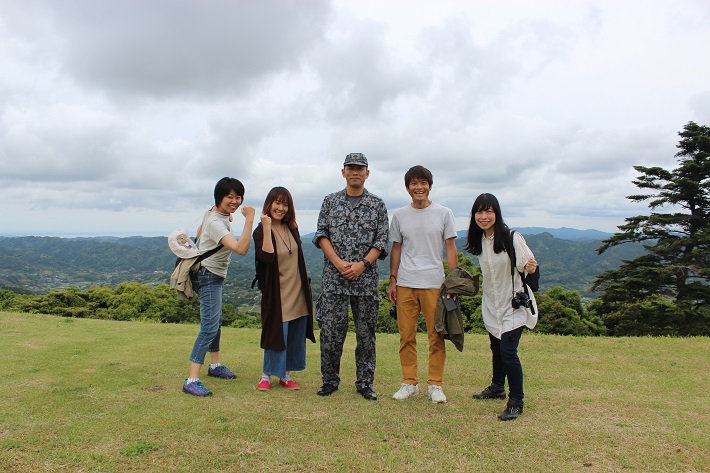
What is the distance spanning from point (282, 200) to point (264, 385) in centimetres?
209

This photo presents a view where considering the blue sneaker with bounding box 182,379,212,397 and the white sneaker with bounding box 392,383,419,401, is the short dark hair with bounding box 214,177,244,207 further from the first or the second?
the white sneaker with bounding box 392,383,419,401

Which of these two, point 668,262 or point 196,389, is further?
point 668,262

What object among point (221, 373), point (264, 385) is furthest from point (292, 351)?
point (221, 373)

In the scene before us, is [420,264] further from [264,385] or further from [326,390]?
[264,385]

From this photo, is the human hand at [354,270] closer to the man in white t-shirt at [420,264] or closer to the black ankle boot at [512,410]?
the man in white t-shirt at [420,264]

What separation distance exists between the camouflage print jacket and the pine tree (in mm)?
23139

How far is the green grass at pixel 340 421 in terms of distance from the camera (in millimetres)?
3416

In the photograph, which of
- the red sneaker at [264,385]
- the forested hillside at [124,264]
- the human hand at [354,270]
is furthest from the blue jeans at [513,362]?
the forested hillside at [124,264]

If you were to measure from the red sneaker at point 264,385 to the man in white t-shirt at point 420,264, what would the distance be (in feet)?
4.69

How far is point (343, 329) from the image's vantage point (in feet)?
16.5

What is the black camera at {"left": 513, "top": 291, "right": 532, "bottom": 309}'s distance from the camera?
14.1ft

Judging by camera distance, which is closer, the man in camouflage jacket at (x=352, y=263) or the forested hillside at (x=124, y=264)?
the man in camouflage jacket at (x=352, y=263)

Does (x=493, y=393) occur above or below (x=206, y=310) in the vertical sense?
below

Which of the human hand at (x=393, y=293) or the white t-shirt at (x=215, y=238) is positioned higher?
the white t-shirt at (x=215, y=238)
